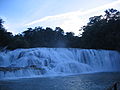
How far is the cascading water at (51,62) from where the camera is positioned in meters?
18.4

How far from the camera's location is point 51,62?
74.5ft

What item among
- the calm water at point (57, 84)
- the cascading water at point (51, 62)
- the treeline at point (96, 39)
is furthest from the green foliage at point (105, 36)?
the calm water at point (57, 84)

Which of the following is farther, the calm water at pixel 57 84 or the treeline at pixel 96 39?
the treeline at pixel 96 39

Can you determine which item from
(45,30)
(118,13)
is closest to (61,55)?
(118,13)

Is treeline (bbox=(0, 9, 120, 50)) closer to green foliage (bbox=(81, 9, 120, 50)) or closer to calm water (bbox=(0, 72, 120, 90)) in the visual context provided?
green foliage (bbox=(81, 9, 120, 50))

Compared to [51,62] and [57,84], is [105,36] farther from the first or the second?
[57,84]

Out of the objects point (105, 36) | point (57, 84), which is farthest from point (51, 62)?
point (105, 36)

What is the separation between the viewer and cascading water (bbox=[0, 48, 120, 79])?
18391 mm

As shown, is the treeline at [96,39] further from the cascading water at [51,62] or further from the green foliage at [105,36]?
the cascading water at [51,62]

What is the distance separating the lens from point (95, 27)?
37469 mm

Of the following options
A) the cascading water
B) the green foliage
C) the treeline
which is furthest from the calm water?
the green foliage

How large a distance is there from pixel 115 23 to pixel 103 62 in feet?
28.9

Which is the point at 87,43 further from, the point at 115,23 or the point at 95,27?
the point at 115,23

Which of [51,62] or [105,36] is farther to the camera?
[105,36]
